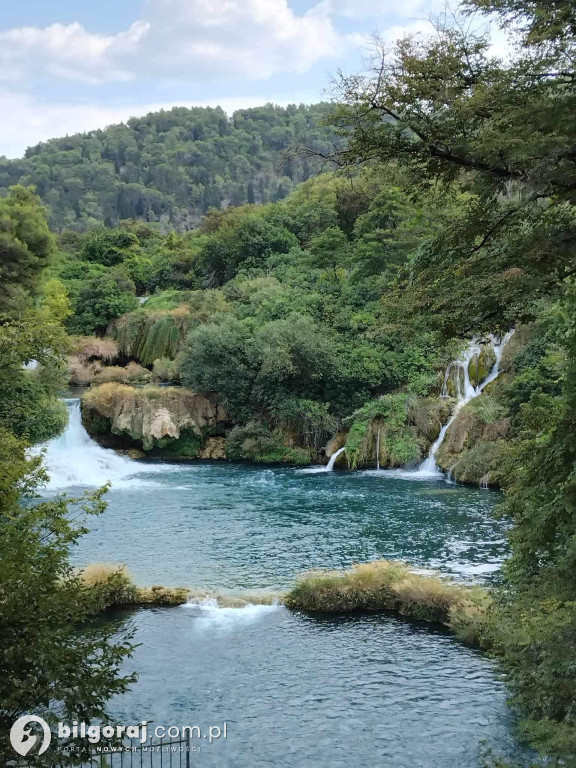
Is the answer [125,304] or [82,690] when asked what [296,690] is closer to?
[82,690]

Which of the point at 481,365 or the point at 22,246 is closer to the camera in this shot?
the point at 22,246

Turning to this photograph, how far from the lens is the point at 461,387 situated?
91.4 feet

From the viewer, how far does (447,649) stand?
12.6 m

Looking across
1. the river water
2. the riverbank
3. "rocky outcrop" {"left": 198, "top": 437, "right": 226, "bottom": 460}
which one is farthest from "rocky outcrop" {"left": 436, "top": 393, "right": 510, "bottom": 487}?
"rocky outcrop" {"left": 198, "top": 437, "right": 226, "bottom": 460}

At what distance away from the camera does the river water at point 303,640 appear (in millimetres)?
9906

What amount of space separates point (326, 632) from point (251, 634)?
140cm

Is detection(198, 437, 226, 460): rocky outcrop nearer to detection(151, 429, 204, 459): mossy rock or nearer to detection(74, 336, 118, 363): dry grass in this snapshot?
detection(151, 429, 204, 459): mossy rock

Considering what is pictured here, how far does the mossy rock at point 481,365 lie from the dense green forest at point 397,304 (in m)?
1.04

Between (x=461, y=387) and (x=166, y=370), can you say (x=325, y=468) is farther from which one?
(x=166, y=370)

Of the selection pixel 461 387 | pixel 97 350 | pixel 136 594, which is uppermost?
pixel 97 350

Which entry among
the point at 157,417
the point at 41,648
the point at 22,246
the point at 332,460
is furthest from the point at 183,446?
the point at 41,648

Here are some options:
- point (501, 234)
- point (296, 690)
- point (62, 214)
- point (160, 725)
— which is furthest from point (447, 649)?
point (62, 214)

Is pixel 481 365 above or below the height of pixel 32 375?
above

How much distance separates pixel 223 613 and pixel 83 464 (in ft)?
48.4
